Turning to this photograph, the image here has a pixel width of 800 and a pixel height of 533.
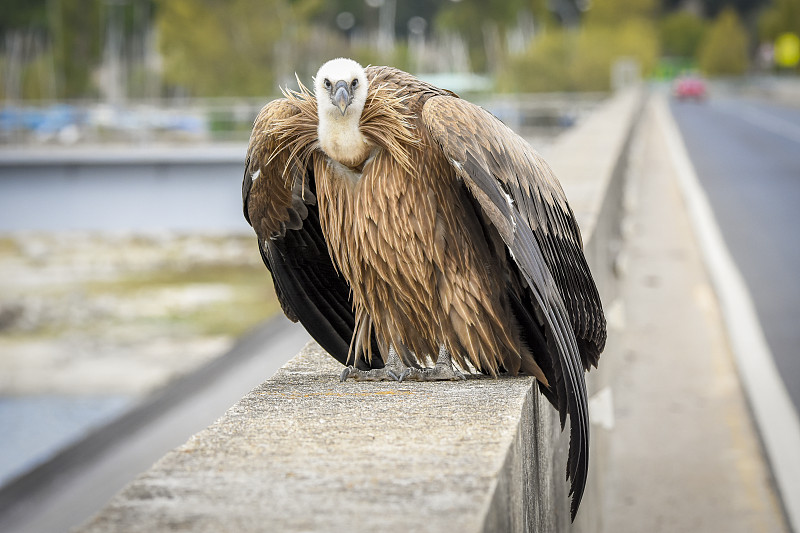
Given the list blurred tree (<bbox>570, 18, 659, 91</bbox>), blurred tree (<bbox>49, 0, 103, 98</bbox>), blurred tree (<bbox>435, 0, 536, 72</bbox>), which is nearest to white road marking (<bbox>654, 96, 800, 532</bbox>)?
blurred tree (<bbox>570, 18, 659, 91</bbox>)

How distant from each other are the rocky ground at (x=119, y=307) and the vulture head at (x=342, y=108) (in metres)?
26.4

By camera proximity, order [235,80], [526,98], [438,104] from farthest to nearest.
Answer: [235,80] < [526,98] < [438,104]

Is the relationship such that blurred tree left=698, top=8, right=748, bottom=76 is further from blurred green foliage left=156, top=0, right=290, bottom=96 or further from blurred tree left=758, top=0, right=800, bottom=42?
blurred green foliage left=156, top=0, right=290, bottom=96

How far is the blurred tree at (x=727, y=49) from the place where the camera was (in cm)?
11181

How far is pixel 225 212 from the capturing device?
123 ft

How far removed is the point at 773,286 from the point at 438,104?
25.5ft

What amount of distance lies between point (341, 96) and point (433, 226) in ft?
1.41

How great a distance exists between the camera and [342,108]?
2.88 metres

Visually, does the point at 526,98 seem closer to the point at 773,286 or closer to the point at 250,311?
the point at 250,311

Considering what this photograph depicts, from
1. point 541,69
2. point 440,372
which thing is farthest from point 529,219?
point 541,69

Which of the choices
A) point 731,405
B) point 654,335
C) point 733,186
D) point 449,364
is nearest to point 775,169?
point 733,186

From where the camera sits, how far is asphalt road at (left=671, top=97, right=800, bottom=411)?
8414 millimetres

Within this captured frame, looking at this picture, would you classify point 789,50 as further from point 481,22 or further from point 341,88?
point 341,88

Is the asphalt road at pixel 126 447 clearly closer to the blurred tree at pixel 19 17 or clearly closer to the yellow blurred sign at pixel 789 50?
the blurred tree at pixel 19 17
